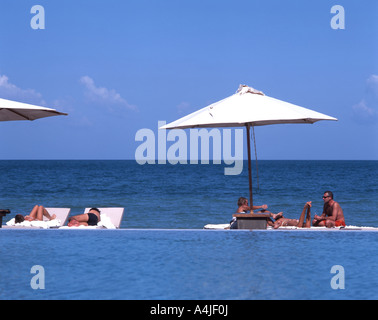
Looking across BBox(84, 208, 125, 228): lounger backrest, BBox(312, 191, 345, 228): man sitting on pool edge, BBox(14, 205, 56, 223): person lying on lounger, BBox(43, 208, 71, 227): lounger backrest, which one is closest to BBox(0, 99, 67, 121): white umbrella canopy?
BBox(14, 205, 56, 223): person lying on lounger

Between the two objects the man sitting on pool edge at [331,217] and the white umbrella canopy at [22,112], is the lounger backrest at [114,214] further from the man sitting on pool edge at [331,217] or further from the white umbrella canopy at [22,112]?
the man sitting on pool edge at [331,217]

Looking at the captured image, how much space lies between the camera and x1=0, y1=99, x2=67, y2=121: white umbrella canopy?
12000mm

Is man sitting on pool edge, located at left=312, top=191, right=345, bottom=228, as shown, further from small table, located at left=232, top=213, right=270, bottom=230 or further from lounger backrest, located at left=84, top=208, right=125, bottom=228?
lounger backrest, located at left=84, top=208, right=125, bottom=228

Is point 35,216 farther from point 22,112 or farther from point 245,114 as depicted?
point 245,114

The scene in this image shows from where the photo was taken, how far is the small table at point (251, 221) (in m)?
12.3

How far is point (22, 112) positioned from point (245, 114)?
4630 mm

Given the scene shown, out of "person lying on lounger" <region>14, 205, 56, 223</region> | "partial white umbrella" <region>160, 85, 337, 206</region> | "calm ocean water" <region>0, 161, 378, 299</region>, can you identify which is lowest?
"calm ocean water" <region>0, 161, 378, 299</region>

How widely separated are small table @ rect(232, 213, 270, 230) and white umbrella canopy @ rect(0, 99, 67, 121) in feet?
13.3

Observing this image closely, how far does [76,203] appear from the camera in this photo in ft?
128

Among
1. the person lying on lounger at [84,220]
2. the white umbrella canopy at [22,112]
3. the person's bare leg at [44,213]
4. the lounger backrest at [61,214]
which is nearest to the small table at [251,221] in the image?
the person lying on lounger at [84,220]

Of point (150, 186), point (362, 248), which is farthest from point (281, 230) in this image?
point (150, 186)

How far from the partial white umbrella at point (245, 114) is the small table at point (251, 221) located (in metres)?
0.98

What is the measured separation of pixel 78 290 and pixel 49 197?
3776 cm
